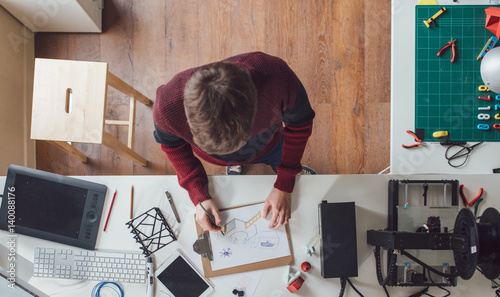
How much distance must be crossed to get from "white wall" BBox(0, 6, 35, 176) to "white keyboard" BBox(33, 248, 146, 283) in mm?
798

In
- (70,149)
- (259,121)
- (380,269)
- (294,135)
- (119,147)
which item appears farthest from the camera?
(70,149)

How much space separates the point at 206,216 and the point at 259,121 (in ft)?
1.45

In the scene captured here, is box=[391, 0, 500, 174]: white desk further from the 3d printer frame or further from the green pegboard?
the 3d printer frame

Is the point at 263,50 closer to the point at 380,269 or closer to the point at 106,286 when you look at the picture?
the point at 380,269

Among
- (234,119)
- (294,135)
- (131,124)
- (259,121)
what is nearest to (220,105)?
(234,119)

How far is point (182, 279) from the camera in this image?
3.94 feet

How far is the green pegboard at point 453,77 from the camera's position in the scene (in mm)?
1329

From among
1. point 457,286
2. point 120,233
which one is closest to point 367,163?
point 457,286

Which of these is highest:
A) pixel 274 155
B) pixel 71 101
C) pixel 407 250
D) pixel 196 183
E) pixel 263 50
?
pixel 263 50

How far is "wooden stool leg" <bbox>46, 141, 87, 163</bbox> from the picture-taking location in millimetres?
1616

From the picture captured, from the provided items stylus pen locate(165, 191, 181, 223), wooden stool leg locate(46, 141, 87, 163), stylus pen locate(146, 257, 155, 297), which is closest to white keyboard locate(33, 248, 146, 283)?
stylus pen locate(146, 257, 155, 297)

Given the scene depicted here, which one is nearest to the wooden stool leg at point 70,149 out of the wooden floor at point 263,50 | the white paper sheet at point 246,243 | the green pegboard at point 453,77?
the wooden floor at point 263,50

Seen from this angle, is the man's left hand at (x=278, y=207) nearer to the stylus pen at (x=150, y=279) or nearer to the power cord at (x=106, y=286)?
the stylus pen at (x=150, y=279)

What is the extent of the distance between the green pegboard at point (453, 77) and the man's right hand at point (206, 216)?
3.00 feet
